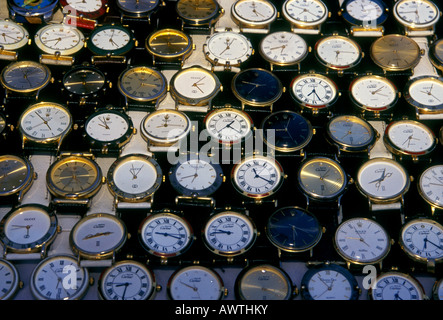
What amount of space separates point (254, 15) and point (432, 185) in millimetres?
2889

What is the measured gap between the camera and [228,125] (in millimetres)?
7078

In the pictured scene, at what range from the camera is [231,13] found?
793 centimetres

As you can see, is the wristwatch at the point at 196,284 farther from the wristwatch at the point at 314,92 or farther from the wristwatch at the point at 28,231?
the wristwatch at the point at 314,92

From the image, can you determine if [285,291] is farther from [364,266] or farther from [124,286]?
[124,286]

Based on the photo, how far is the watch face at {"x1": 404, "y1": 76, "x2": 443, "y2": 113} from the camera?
7352 mm

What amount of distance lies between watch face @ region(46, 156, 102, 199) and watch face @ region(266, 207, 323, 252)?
70.3 inches

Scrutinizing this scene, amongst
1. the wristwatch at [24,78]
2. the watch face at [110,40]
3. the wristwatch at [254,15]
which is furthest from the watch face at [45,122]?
the wristwatch at [254,15]

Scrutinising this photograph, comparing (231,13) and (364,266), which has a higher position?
(231,13)

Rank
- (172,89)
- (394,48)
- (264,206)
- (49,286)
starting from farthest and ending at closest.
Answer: (394,48) → (172,89) → (264,206) → (49,286)

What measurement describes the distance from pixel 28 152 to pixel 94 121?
29.4 inches

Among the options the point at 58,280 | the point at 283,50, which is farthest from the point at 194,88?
the point at 58,280

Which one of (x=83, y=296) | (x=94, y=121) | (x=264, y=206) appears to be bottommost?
(x=83, y=296)

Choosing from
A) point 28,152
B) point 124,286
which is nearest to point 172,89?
point 28,152

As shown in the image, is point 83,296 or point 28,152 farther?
point 28,152
